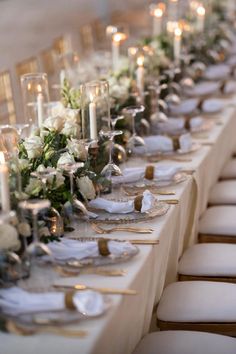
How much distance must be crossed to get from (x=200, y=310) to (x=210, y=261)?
1.71 feet

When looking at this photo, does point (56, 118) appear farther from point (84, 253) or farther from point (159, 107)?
point (159, 107)

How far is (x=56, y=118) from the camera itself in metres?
3.37

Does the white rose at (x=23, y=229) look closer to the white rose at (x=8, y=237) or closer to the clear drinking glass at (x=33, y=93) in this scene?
the white rose at (x=8, y=237)

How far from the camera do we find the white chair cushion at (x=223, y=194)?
446cm

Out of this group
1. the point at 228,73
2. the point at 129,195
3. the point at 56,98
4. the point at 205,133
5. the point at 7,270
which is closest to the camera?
the point at 7,270

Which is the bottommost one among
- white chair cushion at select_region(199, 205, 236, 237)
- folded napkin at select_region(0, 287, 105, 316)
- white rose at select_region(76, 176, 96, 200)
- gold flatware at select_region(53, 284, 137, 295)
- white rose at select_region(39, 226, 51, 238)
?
white chair cushion at select_region(199, 205, 236, 237)

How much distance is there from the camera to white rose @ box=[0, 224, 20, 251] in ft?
7.74

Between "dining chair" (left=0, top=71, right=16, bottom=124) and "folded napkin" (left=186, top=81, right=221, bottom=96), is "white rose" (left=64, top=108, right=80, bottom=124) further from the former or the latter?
"dining chair" (left=0, top=71, right=16, bottom=124)

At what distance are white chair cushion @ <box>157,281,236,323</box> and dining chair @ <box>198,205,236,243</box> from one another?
2.63 feet

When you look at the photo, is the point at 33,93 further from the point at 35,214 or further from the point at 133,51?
the point at 35,214

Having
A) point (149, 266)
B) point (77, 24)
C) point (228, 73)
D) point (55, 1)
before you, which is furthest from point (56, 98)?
point (55, 1)

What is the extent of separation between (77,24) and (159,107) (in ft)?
26.6

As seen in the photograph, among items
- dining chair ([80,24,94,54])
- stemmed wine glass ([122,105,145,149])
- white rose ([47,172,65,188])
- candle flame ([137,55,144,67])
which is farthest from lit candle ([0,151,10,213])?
dining chair ([80,24,94,54])

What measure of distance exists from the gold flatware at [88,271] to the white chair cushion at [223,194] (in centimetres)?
199
